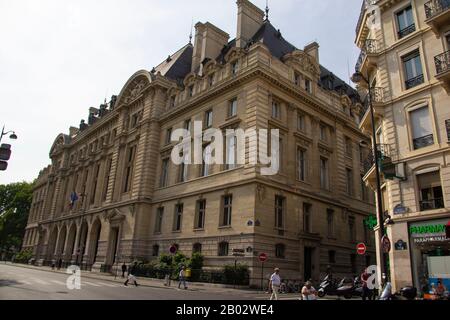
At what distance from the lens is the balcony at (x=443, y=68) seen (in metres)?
17.4

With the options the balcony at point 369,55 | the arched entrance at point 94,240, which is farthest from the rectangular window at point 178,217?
the balcony at point 369,55

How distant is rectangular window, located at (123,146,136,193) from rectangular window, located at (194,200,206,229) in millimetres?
12384

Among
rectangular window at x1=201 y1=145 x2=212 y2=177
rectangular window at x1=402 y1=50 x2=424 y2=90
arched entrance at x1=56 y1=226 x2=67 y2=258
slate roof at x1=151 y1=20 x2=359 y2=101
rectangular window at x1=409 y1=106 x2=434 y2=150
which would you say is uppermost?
slate roof at x1=151 y1=20 x2=359 y2=101

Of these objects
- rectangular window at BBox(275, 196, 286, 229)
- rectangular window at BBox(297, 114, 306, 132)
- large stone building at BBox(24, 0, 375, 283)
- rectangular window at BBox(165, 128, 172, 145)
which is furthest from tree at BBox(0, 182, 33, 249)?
rectangular window at BBox(275, 196, 286, 229)

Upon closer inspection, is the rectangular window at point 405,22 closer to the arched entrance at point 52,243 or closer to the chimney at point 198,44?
the chimney at point 198,44

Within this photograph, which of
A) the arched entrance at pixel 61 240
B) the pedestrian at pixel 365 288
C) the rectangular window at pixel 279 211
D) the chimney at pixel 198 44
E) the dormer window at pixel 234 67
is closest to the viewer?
the pedestrian at pixel 365 288

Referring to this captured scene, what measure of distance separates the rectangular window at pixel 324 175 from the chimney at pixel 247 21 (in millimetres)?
14092

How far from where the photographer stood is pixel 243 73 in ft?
101

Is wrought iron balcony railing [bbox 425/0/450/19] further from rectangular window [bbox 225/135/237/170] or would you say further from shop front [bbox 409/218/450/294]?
rectangular window [bbox 225/135/237/170]

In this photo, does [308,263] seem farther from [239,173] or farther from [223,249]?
[239,173]

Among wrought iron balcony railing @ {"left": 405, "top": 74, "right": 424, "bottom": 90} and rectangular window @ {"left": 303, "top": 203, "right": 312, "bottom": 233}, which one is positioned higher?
wrought iron balcony railing @ {"left": 405, "top": 74, "right": 424, "bottom": 90}

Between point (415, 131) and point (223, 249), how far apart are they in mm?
16043

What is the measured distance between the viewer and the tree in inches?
3155
